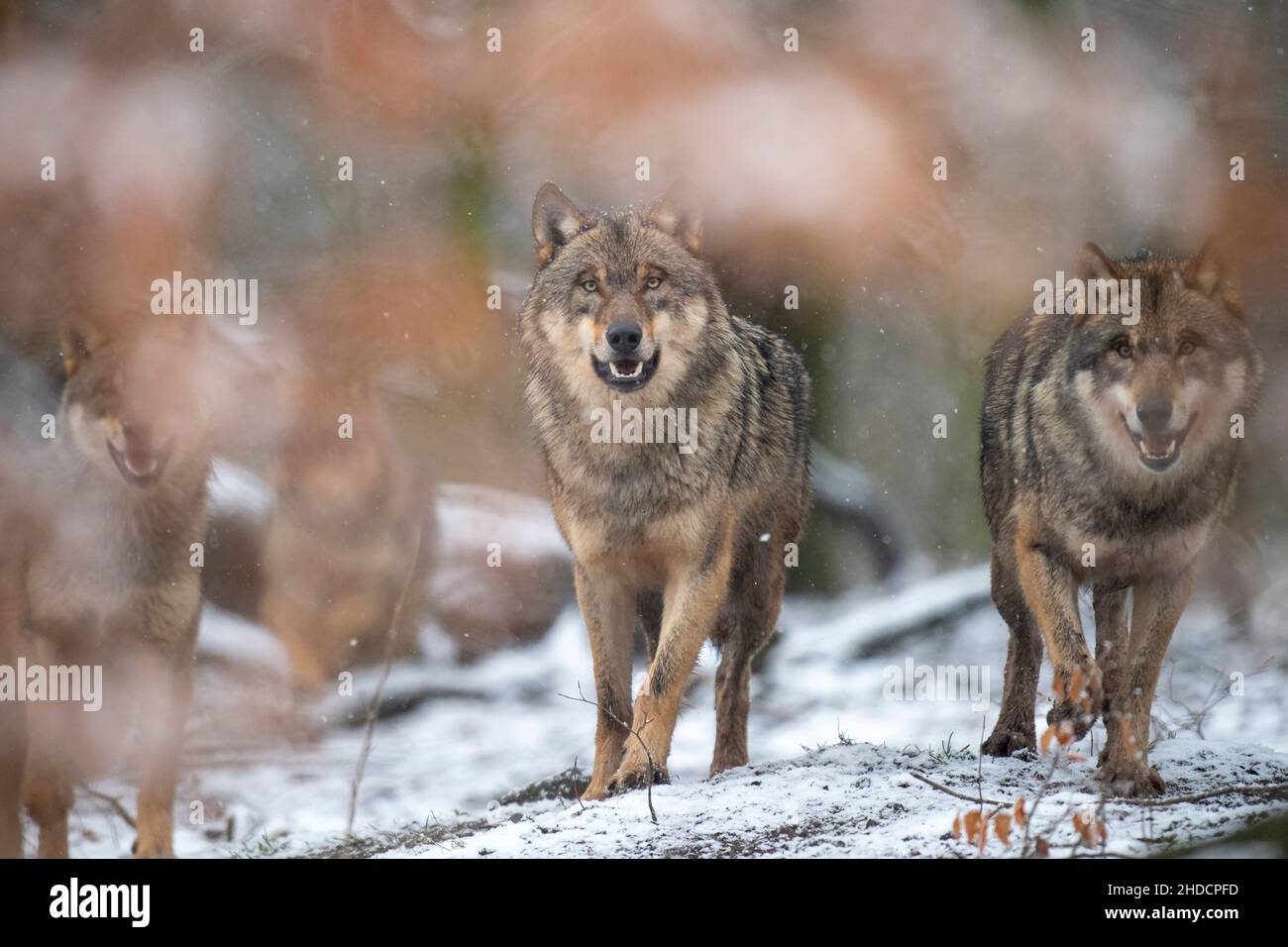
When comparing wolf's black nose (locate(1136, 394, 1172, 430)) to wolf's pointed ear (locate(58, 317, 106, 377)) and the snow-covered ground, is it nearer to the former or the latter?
the snow-covered ground

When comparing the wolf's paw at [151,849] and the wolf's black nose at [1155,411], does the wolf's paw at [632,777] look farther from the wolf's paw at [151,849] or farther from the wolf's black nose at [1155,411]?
the wolf's black nose at [1155,411]

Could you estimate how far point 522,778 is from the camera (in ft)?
Result: 20.8

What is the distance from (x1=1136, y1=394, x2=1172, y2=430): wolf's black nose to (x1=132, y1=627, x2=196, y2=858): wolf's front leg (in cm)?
395

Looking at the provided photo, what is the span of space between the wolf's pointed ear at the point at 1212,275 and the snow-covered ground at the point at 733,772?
1.79 meters

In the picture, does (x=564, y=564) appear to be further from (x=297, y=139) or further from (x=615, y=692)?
(x=297, y=139)

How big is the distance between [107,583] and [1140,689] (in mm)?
4148

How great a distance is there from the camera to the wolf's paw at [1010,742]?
211 inches

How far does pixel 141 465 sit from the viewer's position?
17.3ft

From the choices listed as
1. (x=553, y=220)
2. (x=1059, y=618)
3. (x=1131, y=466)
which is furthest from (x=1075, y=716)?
(x=553, y=220)

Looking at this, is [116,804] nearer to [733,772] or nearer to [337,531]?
[337,531]

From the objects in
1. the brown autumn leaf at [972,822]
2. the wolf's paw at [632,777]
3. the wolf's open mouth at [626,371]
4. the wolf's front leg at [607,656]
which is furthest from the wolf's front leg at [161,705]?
the brown autumn leaf at [972,822]

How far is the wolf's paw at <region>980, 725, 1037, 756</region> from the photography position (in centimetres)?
537
